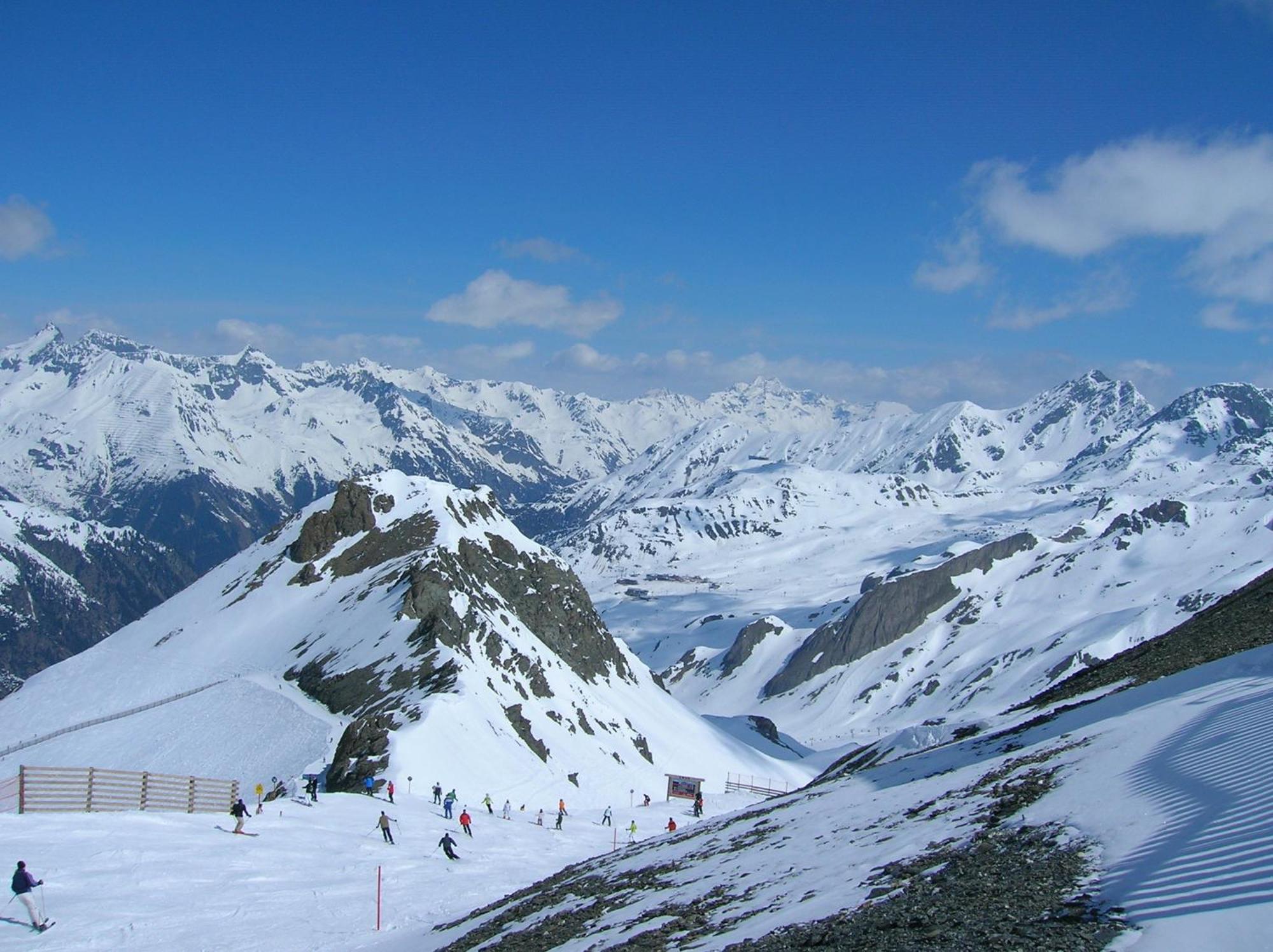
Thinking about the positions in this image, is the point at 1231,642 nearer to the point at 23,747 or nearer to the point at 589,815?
the point at 589,815

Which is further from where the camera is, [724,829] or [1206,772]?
[724,829]

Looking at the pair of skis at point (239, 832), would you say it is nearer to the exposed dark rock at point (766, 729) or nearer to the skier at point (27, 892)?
the skier at point (27, 892)

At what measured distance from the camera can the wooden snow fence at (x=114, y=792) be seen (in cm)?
3003

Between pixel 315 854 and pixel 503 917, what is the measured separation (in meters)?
10.7

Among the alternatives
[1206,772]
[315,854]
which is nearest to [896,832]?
[1206,772]

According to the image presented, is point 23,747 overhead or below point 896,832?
overhead

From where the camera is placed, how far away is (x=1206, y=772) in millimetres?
18578

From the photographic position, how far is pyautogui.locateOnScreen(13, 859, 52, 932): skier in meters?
21.9

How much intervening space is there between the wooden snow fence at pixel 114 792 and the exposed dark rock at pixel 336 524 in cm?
8249

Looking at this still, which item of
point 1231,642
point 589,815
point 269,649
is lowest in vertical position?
point 589,815

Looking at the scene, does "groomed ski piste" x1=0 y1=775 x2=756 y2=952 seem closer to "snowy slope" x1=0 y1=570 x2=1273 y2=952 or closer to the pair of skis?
"snowy slope" x1=0 y1=570 x2=1273 y2=952

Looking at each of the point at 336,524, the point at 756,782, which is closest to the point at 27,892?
the point at 756,782

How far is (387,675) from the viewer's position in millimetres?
84250

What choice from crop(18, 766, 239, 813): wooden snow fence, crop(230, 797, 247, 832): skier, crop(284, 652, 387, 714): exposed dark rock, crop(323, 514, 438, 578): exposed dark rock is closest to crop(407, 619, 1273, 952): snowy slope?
crop(230, 797, 247, 832): skier
